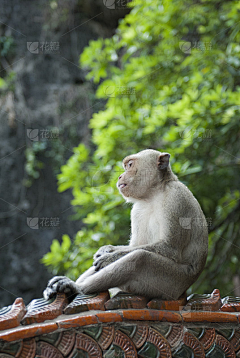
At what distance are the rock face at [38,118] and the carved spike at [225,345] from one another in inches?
259

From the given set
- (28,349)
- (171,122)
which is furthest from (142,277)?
(171,122)

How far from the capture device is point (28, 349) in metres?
2.08

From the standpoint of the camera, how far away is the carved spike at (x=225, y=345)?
2454 mm

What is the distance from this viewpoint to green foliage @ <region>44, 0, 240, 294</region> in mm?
4684

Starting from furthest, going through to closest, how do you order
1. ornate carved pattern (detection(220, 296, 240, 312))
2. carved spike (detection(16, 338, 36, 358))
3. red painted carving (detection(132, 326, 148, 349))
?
ornate carved pattern (detection(220, 296, 240, 312)) < red painted carving (detection(132, 326, 148, 349)) < carved spike (detection(16, 338, 36, 358))

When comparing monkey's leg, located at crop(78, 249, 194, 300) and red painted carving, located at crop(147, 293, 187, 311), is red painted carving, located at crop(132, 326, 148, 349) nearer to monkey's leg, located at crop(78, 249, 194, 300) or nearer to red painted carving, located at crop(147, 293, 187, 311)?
red painted carving, located at crop(147, 293, 187, 311)

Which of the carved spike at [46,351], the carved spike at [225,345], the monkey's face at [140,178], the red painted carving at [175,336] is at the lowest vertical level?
the carved spike at [225,345]

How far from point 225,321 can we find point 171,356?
460 millimetres

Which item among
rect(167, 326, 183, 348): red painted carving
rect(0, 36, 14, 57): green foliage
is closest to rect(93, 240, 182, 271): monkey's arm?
rect(167, 326, 183, 348): red painted carving

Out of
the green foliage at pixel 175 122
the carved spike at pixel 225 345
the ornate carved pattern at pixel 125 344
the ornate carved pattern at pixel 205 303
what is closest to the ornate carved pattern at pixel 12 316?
the ornate carved pattern at pixel 125 344

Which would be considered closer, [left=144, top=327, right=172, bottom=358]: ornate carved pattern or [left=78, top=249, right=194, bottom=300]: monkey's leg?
[left=144, top=327, right=172, bottom=358]: ornate carved pattern

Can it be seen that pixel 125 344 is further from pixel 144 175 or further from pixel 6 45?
pixel 6 45

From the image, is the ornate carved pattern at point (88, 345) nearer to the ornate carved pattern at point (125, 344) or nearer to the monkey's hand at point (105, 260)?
the ornate carved pattern at point (125, 344)

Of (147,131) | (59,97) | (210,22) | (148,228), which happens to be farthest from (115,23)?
(148,228)
